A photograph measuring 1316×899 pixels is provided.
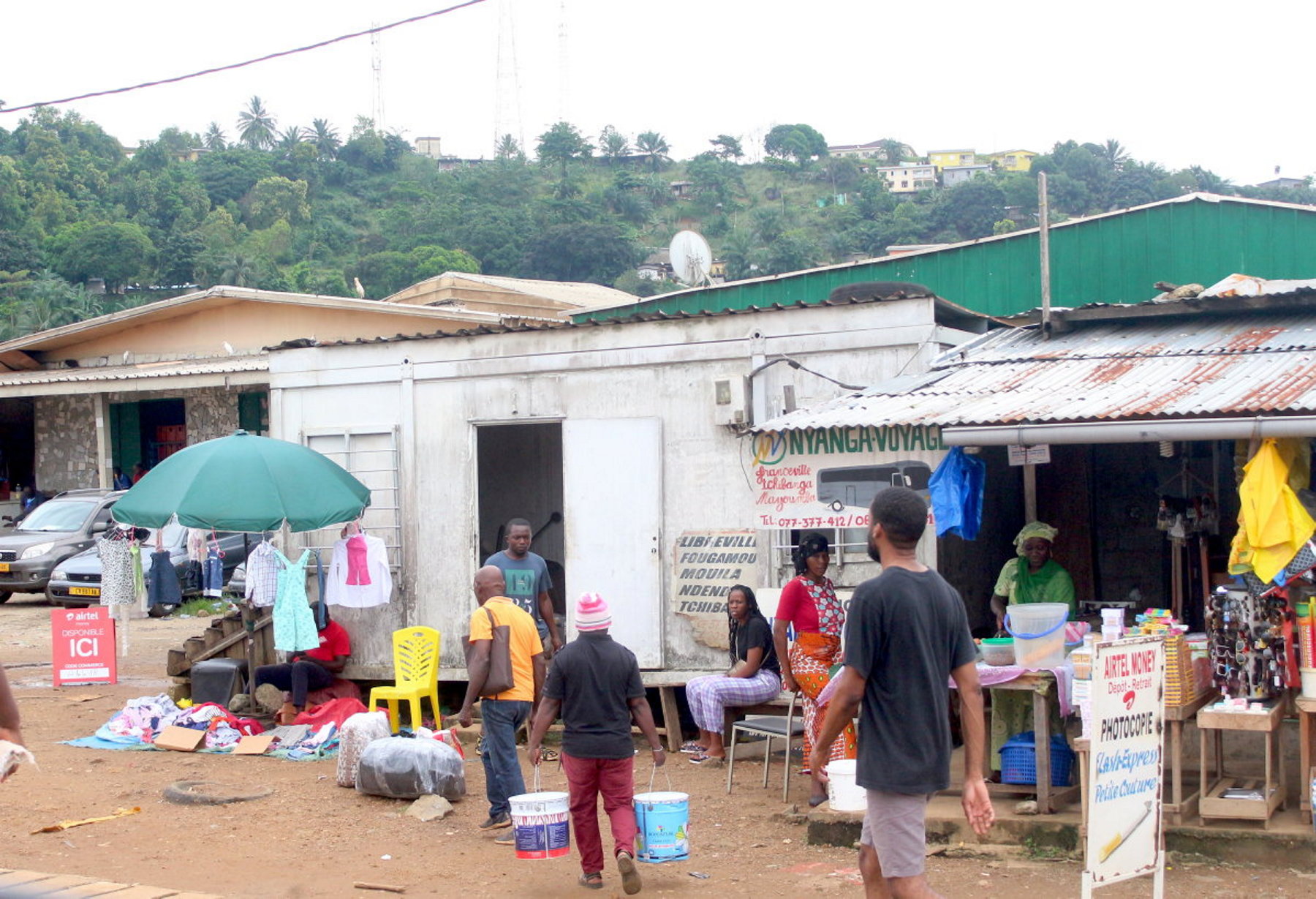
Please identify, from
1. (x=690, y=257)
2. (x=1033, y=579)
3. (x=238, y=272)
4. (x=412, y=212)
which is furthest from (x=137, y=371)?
(x=412, y=212)

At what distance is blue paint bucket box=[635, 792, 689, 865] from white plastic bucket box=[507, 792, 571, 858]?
1.29 ft

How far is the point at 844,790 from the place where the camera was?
737 centimetres

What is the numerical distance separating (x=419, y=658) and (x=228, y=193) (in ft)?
220

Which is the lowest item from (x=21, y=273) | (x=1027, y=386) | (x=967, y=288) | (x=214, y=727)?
(x=214, y=727)

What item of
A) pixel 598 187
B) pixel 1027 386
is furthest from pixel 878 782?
pixel 598 187

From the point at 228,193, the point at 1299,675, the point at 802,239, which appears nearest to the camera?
the point at 1299,675

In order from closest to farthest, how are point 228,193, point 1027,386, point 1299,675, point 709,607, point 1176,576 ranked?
1. point 1299,675
2. point 1027,386
3. point 1176,576
4. point 709,607
5. point 228,193

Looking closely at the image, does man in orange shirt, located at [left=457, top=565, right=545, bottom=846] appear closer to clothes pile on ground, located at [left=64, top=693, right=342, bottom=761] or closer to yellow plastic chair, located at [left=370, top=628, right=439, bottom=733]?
yellow plastic chair, located at [left=370, top=628, right=439, bottom=733]

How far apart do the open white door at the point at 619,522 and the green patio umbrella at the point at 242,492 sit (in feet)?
6.03

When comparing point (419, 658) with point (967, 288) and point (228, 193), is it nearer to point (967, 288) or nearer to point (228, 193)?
point (967, 288)

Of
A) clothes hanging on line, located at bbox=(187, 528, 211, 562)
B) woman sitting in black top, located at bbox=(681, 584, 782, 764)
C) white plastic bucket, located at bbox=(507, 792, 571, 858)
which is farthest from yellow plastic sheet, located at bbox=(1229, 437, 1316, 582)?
clothes hanging on line, located at bbox=(187, 528, 211, 562)

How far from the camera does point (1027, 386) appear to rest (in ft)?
26.9

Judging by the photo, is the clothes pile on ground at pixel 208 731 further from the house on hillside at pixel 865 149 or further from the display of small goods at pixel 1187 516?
the house on hillside at pixel 865 149

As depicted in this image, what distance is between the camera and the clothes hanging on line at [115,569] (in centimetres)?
1462
